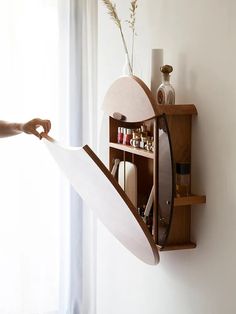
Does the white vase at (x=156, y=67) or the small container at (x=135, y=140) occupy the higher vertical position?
the white vase at (x=156, y=67)

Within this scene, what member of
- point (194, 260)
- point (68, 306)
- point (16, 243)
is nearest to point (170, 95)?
point (194, 260)

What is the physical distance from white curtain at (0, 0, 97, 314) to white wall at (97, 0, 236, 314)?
0.95 meters

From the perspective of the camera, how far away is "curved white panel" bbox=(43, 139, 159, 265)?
1702 millimetres

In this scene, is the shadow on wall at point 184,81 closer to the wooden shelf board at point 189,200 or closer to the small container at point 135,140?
the small container at point 135,140

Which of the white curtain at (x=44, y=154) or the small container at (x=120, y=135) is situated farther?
the white curtain at (x=44, y=154)

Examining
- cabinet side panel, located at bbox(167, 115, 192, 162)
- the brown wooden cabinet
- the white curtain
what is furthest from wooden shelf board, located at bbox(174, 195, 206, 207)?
the white curtain

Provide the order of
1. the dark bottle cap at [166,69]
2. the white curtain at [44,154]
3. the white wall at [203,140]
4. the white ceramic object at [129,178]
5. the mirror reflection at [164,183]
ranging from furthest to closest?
the white curtain at [44,154]
the white ceramic object at [129,178]
the dark bottle cap at [166,69]
the mirror reflection at [164,183]
the white wall at [203,140]

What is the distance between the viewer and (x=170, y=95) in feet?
6.20

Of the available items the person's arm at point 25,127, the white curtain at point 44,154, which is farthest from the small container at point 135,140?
the white curtain at point 44,154

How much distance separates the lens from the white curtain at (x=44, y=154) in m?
3.03

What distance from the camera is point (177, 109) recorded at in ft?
5.98

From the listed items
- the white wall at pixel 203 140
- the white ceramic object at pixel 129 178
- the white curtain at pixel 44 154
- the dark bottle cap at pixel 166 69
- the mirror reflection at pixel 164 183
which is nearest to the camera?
the white wall at pixel 203 140

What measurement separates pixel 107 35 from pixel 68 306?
1.69 meters

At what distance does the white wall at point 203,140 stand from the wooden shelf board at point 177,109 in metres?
0.03
